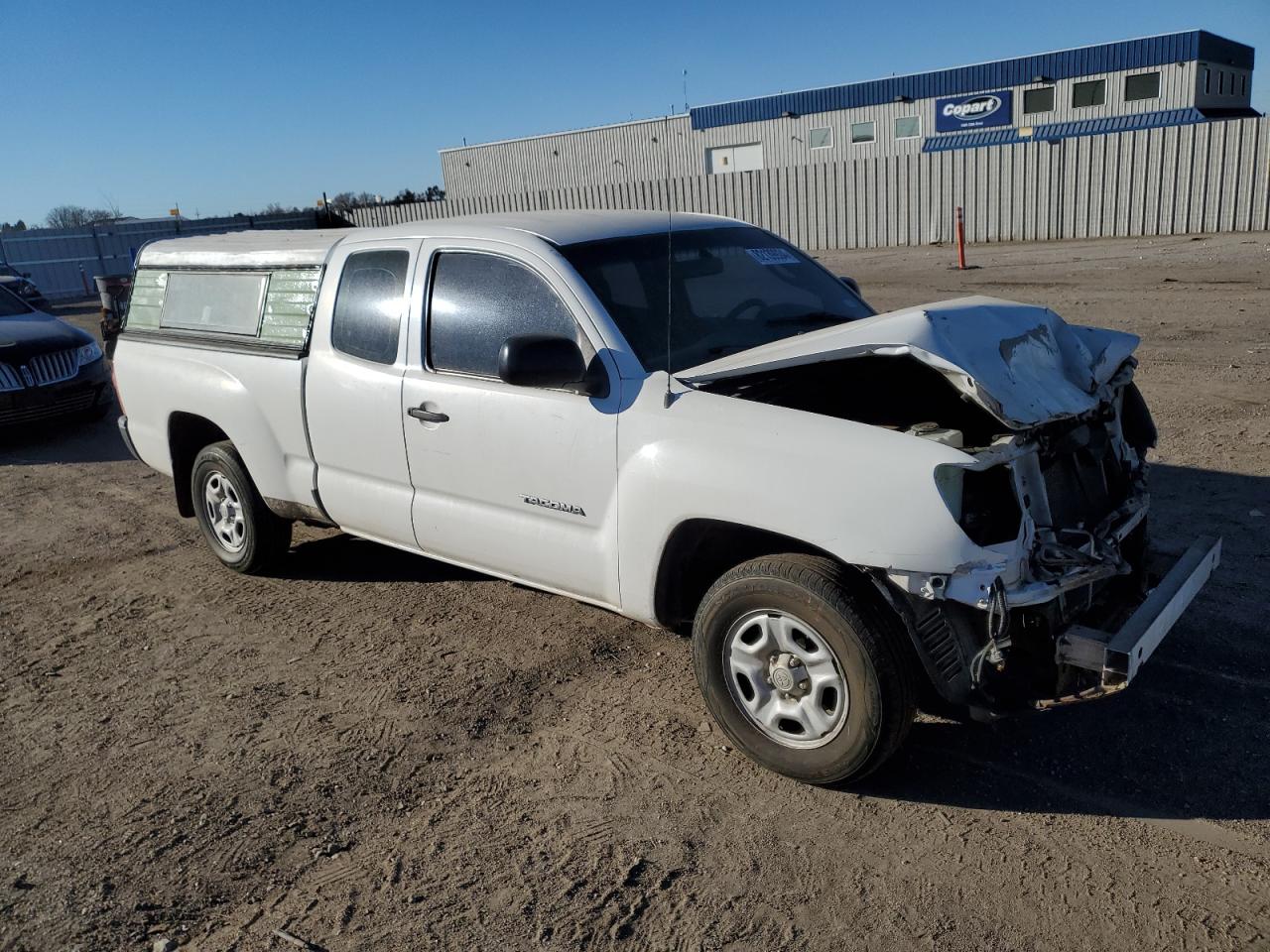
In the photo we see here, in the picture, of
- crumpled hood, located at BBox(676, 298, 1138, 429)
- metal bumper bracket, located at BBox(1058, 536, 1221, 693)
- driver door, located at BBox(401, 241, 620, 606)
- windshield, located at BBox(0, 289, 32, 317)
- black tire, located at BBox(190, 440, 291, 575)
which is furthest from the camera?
windshield, located at BBox(0, 289, 32, 317)

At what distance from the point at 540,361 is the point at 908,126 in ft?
118

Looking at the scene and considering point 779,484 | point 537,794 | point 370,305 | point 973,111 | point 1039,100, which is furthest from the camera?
point 973,111

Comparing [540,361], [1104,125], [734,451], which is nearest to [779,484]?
[734,451]

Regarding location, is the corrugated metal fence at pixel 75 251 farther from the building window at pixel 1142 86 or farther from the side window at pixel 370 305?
the side window at pixel 370 305

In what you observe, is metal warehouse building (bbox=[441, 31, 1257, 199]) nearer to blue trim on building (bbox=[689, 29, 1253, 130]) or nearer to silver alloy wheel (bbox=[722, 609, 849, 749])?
blue trim on building (bbox=[689, 29, 1253, 130])

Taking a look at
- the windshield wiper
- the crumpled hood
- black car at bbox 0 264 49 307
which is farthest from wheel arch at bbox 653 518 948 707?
black car at bbox 0 264 49 307

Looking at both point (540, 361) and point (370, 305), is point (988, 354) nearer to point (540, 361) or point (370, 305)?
point (540, 361)

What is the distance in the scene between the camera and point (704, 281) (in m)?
4.79

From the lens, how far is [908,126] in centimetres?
3644

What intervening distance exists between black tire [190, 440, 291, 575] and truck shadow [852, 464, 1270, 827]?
3813 millimetres

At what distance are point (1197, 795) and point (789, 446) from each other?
179 centimetres

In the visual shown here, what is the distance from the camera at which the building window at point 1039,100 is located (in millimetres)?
34031

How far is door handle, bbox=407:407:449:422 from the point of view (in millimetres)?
4668

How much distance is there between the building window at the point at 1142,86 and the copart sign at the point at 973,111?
3.47 metres
